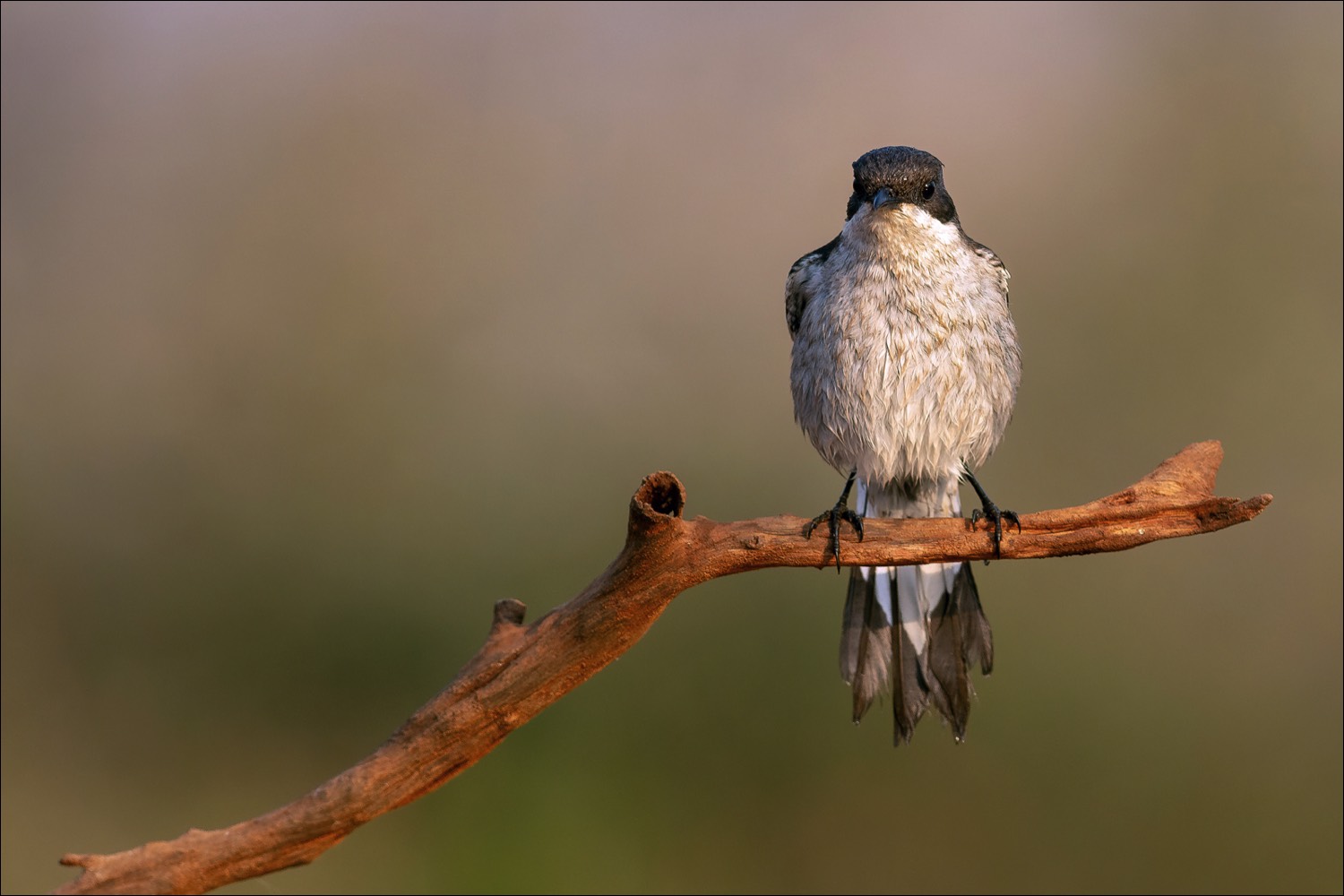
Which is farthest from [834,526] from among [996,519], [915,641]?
[915,641]

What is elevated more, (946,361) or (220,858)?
(946,361)

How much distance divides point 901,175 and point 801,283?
588 millimetres

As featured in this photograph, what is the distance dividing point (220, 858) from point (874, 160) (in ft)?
7.94

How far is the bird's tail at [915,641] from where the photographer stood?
11.5ft

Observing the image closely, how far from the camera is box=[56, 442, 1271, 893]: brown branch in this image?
2.57 meters

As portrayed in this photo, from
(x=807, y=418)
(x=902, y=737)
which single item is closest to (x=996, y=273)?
(x=807, y=418)

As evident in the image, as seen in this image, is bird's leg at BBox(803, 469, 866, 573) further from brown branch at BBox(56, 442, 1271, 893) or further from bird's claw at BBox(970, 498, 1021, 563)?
bird's claw at BBox(970, 498, 1021, 563)

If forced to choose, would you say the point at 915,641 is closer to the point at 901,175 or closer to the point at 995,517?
the point at 995,517

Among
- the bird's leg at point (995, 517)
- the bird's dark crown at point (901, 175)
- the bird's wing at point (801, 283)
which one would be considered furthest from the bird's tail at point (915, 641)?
the bird's dark crown at point (901, 175)

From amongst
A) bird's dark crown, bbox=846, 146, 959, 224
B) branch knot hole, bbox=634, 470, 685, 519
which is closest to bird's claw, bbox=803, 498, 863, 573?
branch knot hole, bbox=634, 470, 685, 519

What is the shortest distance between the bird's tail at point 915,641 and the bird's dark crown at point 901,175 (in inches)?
43.8

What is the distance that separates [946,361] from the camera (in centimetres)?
322

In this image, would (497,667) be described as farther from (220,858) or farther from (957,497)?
(957,497)

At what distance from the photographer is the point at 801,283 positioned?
3.61 meters
